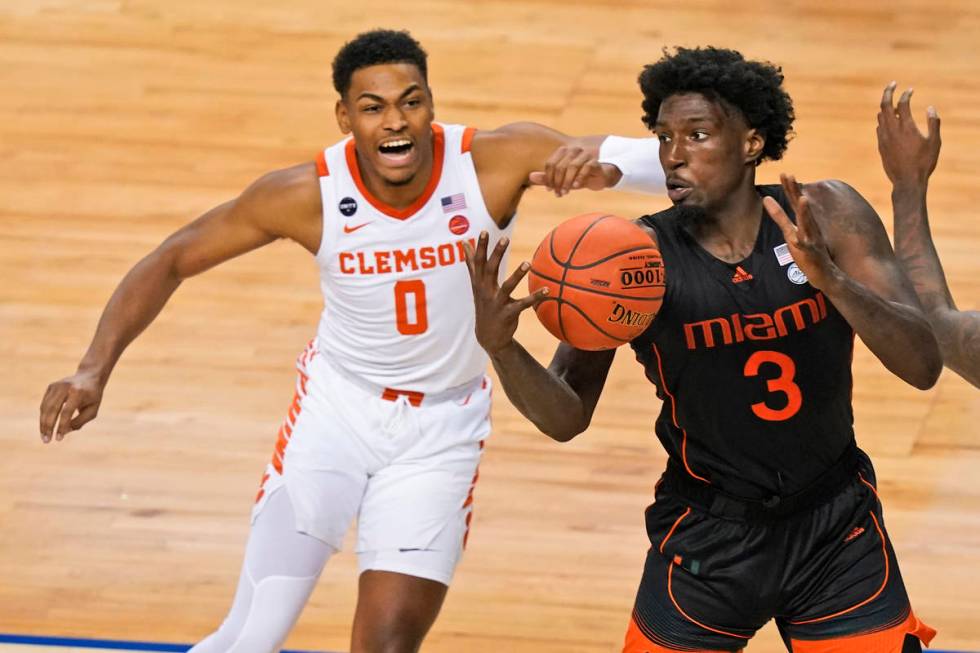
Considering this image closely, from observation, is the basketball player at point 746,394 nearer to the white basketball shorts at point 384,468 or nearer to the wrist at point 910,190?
the wrist at point 910,190

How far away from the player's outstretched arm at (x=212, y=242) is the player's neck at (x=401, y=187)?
17 cm

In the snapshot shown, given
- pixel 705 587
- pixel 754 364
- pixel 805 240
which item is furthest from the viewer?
pixel 705 587

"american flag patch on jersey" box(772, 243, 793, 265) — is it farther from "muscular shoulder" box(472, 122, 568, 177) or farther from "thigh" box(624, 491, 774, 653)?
"muscular shoulder" box(472, 122, 568, 177)

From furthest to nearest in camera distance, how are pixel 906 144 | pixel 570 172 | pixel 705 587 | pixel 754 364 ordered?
pixel 570 172 < pixel 906 144 < pixel 705 587 < pixel 754 364

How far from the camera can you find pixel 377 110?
4758 mm

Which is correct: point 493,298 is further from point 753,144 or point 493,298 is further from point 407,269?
point 407,269

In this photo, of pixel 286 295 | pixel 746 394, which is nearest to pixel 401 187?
pixel 746 394

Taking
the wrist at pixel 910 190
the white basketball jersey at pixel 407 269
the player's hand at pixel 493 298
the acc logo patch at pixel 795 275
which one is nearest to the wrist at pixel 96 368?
the white basketball jersey at pixel 407 269

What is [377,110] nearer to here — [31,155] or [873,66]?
[31,155]

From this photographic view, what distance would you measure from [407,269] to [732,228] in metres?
1.20

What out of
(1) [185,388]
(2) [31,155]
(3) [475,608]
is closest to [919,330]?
(3) [475,608]

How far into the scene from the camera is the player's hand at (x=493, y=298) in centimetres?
359

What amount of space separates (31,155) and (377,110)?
512 centimetres

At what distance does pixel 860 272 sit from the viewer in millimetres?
3816
